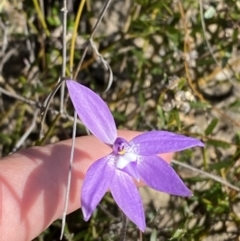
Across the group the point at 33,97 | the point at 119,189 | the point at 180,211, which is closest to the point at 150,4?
the point at 33,97

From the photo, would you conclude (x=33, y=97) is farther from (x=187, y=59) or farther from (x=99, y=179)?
(x=99, y=179)

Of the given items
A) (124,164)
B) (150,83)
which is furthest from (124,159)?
(150,83)

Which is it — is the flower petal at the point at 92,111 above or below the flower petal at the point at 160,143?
above

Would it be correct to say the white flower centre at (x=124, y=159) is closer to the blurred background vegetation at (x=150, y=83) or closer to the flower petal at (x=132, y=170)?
the flower petal at (x=132, y=170)

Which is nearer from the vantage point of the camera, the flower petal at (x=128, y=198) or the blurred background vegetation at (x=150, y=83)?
the flower petal at (x=128, y=198)

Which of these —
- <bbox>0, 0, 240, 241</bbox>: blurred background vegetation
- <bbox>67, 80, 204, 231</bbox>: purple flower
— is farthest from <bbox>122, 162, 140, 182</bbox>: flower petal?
<bbox>0, 0, 240, 241</bbox>: blurred background vegetation

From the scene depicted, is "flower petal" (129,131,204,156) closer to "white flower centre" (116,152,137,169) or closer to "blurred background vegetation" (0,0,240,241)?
"white flower centre" (116,152,137,169)

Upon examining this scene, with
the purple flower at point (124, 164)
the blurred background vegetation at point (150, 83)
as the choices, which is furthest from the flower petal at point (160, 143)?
the blurred background vegetation at point (150, 83)
